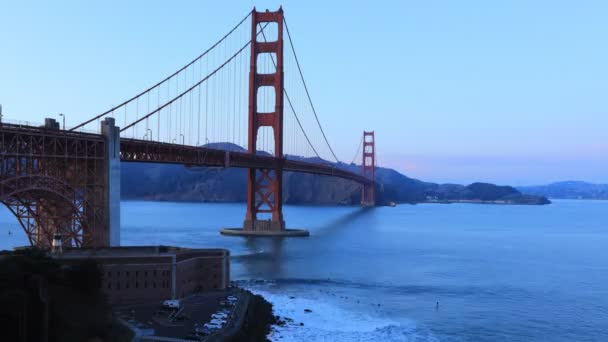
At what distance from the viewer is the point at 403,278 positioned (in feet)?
115

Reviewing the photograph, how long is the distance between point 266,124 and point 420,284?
89.9ft

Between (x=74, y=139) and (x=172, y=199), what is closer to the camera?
(x=74, y=139)

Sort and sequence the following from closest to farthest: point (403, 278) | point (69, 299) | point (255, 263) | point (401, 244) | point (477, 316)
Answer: point (69, 299) → point (477, 316) → point (403, 278) → point (255, 263) → point (401, 244)

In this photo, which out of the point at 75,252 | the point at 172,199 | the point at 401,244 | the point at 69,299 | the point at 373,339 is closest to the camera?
the point at 69,299

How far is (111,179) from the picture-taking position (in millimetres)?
27766

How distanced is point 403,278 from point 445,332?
11754mm

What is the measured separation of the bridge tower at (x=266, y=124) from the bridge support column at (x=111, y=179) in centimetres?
2623

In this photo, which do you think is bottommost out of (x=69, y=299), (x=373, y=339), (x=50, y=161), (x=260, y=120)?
(x=373, y=339)

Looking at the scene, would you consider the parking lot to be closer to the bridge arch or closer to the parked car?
the parked car

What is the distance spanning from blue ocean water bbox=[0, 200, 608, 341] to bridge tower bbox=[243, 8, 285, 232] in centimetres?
358

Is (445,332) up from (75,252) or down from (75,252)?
down

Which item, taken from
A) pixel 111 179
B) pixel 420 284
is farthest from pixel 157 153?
pixel 420 284

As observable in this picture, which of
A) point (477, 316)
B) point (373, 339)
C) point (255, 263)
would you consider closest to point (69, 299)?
point (373, 339)

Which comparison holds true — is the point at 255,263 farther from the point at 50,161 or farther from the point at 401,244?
the point at 401,244
